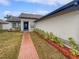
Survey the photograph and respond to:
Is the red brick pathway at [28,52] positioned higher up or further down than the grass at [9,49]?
higher up

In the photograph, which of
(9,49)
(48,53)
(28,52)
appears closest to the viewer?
(48,53)

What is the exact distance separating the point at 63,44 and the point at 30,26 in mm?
22774

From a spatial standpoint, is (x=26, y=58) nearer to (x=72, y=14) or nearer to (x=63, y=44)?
(x=63, y=44)

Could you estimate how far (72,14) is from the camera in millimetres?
8266

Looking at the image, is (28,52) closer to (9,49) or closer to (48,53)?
(48,53)

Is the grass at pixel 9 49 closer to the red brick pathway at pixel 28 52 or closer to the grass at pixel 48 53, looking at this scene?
the red brick pathway at pixel 28 52

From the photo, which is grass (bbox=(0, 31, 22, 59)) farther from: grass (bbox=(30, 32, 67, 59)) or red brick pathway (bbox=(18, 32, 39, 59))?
grass (bbox=(30, 32, 67, 59))

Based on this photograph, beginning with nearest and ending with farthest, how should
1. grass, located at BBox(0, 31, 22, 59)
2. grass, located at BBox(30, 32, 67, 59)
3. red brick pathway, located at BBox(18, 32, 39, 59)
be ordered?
grass, located at BBox(30, 32, 67, 59), red brick pathway, located at BBox(18, 32, 39, 59), grass, located at BBox(0, 31, 22, 59)

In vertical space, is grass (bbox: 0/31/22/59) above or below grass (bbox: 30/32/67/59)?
below

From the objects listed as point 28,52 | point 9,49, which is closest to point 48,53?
point 28,52

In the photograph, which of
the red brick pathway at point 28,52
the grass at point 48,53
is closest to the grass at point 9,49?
the red brick pathway at point 28,52

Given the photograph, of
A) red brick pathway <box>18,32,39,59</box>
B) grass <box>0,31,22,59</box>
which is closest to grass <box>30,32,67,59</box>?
red brick pathway <box>18,32,39,59</box>

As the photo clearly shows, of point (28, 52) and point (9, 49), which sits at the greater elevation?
point (28, 52)

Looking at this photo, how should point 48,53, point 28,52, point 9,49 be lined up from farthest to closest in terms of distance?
point 9,49 → point 28,52 → point 48,53
